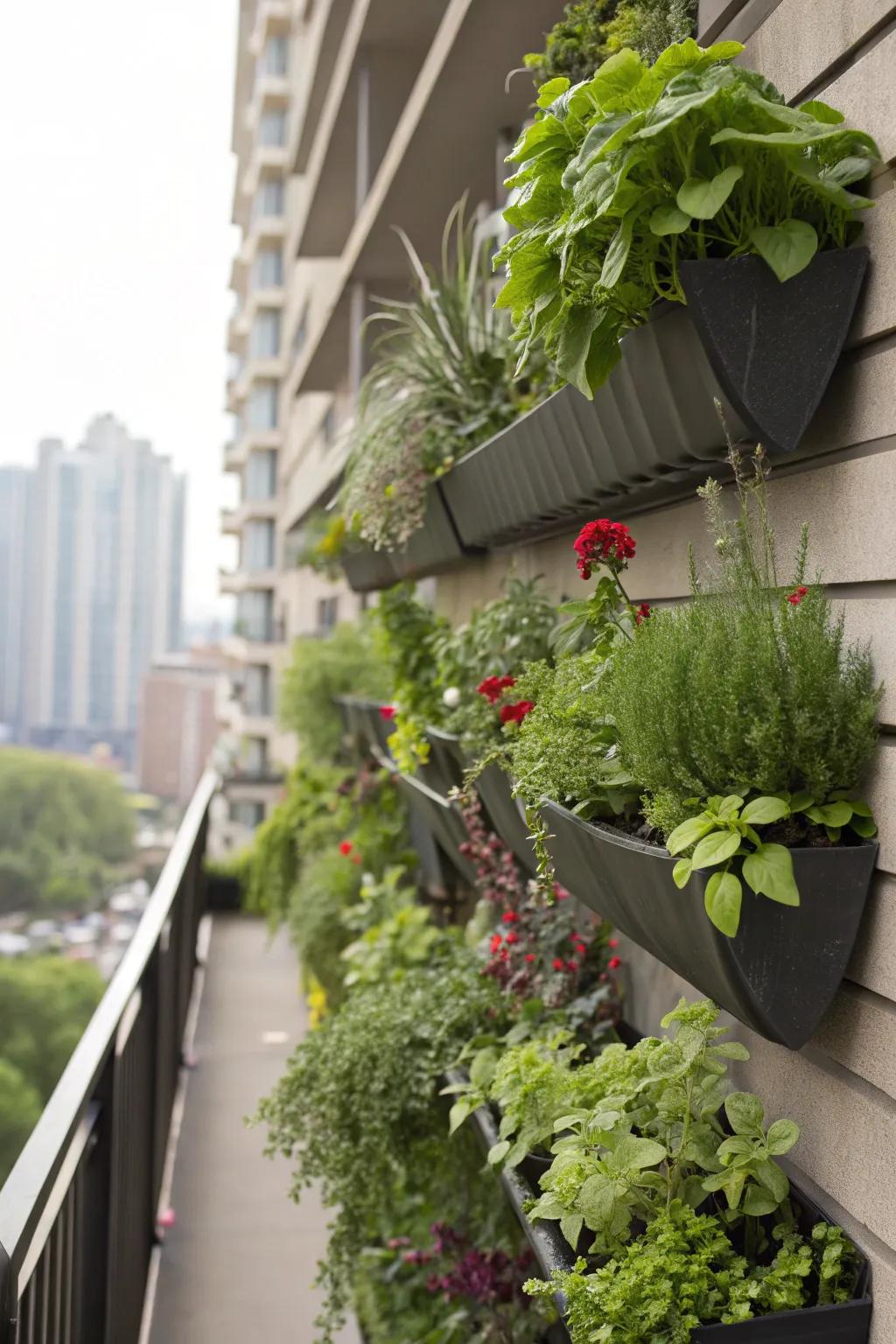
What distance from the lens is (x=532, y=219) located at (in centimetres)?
153

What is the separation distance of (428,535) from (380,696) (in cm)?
222

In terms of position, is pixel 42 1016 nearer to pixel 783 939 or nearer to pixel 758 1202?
pixel 758 1202

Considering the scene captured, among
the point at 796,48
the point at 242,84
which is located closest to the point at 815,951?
the point at 796,48

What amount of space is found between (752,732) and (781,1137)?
0.54m

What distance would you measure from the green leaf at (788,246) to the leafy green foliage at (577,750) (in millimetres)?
611

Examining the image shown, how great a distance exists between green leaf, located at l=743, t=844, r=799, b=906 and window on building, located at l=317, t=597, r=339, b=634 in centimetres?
892

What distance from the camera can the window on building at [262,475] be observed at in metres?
24.7

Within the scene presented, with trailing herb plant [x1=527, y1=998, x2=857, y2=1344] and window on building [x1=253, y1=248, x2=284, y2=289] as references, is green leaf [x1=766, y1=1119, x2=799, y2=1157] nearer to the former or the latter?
trailing herb plant [x1=527, y1=998, x2=857, y2=1344]

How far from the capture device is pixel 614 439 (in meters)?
1.71

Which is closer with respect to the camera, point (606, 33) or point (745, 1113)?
point (745, 1113)

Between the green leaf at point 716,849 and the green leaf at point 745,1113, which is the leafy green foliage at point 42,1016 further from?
the green leaf at point 716,849

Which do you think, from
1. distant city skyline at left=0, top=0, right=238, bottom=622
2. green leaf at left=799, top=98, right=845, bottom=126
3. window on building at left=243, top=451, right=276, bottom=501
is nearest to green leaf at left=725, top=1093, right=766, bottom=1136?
green leaf at left=799, top=98, right=845, bottom=126

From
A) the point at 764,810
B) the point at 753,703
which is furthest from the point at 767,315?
the point at 764,810

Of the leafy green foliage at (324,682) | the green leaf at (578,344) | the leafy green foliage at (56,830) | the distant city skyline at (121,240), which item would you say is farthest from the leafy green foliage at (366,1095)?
the leafy green foliage at (56,830)
